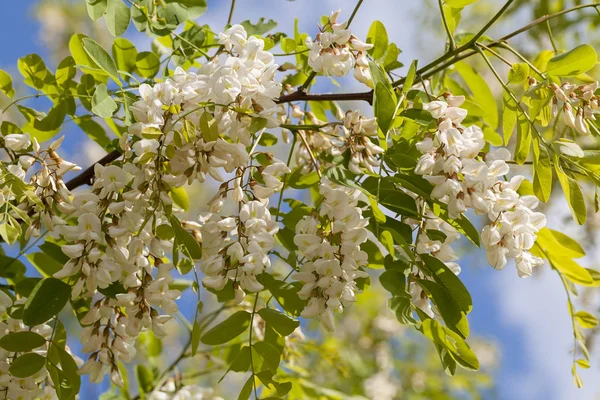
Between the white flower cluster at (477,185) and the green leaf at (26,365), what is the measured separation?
39 cm

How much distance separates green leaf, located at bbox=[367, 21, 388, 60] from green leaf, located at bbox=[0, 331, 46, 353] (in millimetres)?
446

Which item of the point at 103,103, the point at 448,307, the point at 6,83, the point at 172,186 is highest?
the point at 6,83

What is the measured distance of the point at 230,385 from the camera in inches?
119

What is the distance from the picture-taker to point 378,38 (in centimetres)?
73

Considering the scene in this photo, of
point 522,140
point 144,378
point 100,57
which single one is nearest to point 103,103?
point 100,57

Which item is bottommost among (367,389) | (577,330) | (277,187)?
(577,330)

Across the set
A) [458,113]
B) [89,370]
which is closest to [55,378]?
[89,370]

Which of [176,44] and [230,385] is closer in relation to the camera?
[176,44]

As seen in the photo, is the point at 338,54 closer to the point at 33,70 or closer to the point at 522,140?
the point at 522,140

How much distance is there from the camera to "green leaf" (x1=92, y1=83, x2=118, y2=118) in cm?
62

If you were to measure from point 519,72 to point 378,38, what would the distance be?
17cm

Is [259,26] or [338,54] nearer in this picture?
[338,54]

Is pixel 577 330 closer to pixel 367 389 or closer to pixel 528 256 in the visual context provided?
pixel 528 256

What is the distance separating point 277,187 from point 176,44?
242 millimetres
